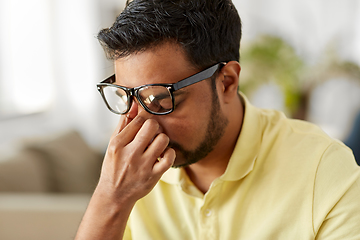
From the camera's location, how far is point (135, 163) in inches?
41.6

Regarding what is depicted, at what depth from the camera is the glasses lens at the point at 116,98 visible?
1.18m

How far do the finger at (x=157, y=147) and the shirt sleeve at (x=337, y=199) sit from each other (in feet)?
1.55

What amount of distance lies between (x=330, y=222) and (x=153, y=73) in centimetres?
68

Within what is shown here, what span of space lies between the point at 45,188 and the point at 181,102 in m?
1.64

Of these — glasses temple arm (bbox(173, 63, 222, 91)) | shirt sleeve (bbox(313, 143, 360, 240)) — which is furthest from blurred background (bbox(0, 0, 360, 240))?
shirt sleeve (bbox(313, 143, 360, 240))

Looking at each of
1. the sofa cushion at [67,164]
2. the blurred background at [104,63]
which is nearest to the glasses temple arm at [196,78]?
the sofa cushion at [67,164]

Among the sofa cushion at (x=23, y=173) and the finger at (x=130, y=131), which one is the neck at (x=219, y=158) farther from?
the sofa cushion at (x=23, y=173)

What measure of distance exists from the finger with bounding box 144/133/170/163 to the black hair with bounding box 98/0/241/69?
27 cm

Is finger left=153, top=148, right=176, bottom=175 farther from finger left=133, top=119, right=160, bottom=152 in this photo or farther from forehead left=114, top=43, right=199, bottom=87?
forehead left=114, top=43, right=199, bottom=87

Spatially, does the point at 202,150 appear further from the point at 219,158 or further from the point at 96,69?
the point at 96,69

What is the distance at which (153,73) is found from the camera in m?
1.08

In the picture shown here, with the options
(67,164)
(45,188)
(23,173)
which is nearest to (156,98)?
(23,173)

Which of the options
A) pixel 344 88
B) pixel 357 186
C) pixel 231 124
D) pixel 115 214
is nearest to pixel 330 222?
pixel 357 186

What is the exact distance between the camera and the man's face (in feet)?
3.57
